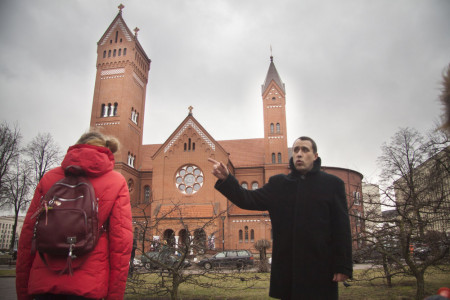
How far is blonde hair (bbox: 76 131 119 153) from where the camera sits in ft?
8.95

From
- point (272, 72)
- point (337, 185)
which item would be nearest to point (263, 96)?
point (272, 72)

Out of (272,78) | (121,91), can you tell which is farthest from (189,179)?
(272,78)

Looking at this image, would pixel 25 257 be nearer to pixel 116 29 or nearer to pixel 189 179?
pixel 189 179

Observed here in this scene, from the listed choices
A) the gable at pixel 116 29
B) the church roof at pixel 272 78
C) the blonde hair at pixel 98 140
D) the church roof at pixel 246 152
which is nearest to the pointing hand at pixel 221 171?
the blonde hair at pixel 98 140

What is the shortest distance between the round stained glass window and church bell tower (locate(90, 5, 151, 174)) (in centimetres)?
575

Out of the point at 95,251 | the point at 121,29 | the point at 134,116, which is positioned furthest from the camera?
the point at 121,29

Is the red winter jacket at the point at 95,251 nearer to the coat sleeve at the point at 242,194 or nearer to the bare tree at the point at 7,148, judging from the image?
the coat sleeve at the point at 242,194

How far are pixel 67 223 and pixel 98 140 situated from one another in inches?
31.9

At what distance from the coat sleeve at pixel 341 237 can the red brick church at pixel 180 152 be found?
79.7 ft

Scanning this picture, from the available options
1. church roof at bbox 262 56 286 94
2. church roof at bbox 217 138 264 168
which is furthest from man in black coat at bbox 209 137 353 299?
church roof at bbox 262 56 286 94

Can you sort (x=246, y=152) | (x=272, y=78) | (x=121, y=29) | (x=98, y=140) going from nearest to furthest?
1. (x=98, y=140)
2. (x=121, y=29)
3. (x=272, y=78)
4. (x=246, y=152)

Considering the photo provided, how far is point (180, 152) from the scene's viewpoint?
3003cm

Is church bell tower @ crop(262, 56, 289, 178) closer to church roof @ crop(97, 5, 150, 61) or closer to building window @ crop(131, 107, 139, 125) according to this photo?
building window @ crop(131, 107, 139, 125)

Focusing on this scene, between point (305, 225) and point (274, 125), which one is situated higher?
point (274, 125)
